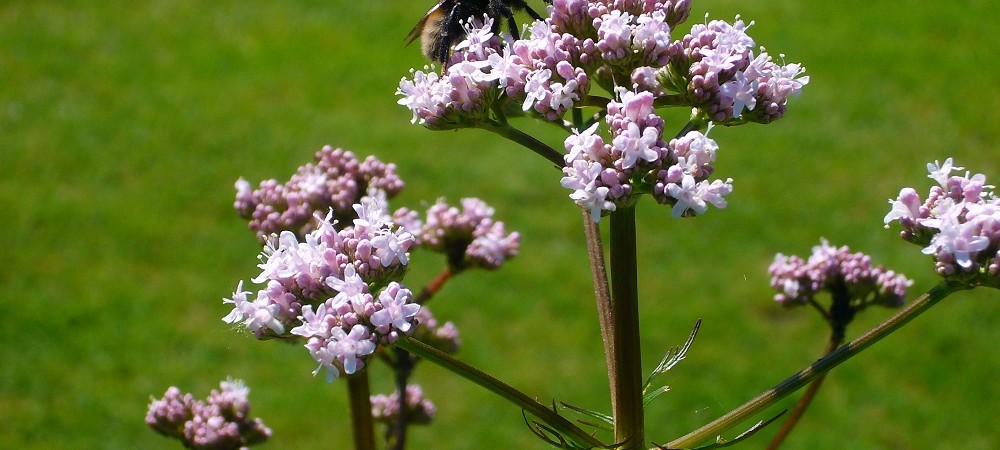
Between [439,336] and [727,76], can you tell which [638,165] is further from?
[439,336]

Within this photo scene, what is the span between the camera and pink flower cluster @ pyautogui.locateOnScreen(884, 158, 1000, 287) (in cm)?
199

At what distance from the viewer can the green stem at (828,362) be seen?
6.56 feet

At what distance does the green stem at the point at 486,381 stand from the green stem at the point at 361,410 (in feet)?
1.67

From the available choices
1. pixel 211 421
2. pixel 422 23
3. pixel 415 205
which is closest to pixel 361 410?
pixel 211 421

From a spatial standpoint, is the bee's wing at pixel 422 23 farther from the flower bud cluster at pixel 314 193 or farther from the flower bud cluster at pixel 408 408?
the flower bud cluster at pixel 408 408

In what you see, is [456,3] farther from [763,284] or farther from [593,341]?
[763,284]

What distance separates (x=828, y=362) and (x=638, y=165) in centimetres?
54

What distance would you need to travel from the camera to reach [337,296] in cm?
194

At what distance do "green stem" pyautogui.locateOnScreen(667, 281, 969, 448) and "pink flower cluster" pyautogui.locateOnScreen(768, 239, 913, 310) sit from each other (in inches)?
32.6

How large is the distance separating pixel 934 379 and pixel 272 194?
19.0 feet

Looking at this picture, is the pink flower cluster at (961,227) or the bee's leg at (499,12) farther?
the bee's leg at (499,12)

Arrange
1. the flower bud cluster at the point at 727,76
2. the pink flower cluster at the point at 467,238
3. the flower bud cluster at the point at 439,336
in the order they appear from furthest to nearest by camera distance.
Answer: the flower bud cluster at the point at 439,336 < the pink flower cluster at the point at 467,238 < the flower bud cluster at the point at 727,76

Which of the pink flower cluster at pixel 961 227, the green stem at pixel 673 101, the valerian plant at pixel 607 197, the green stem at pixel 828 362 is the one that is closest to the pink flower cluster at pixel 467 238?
the valerian plant at pixel 607 197

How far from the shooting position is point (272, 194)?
2781 mm
